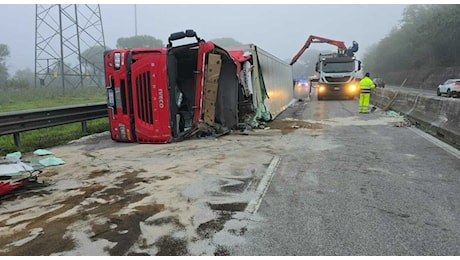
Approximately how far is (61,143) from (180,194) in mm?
5174

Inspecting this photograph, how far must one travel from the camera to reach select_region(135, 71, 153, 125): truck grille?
307 inches

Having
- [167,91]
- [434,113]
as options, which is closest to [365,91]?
[434,113]

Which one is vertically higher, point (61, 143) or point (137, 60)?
point (137, 60)

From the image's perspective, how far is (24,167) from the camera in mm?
4977

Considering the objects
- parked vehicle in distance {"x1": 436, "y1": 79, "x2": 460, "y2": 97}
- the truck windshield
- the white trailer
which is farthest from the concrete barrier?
parked vehicle in distance {"x1": 436, "y1": 79, "x2": 460, "y2": 97}

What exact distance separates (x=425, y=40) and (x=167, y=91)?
4787cm

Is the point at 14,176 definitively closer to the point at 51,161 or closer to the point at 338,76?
the point at 51,161

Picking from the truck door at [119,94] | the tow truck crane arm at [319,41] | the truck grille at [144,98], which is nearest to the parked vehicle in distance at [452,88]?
the tow truck crane arm at [319,41]

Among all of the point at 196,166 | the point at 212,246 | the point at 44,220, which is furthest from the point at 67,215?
the point at 196,166

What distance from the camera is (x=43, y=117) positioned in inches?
326

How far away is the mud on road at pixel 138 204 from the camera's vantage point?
3.07 m

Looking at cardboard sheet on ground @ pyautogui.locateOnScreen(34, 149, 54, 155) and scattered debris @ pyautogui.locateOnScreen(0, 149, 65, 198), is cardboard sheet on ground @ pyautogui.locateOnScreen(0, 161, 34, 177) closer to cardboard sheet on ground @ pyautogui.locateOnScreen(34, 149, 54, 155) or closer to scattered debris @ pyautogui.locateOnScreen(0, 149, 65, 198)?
scattered debris @ pyautogui.locateOnScreen(0, 149, 65, 198)

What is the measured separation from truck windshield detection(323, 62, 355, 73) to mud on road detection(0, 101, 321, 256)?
16296mm

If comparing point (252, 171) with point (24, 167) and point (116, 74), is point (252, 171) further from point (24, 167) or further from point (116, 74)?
point (116, 74)
